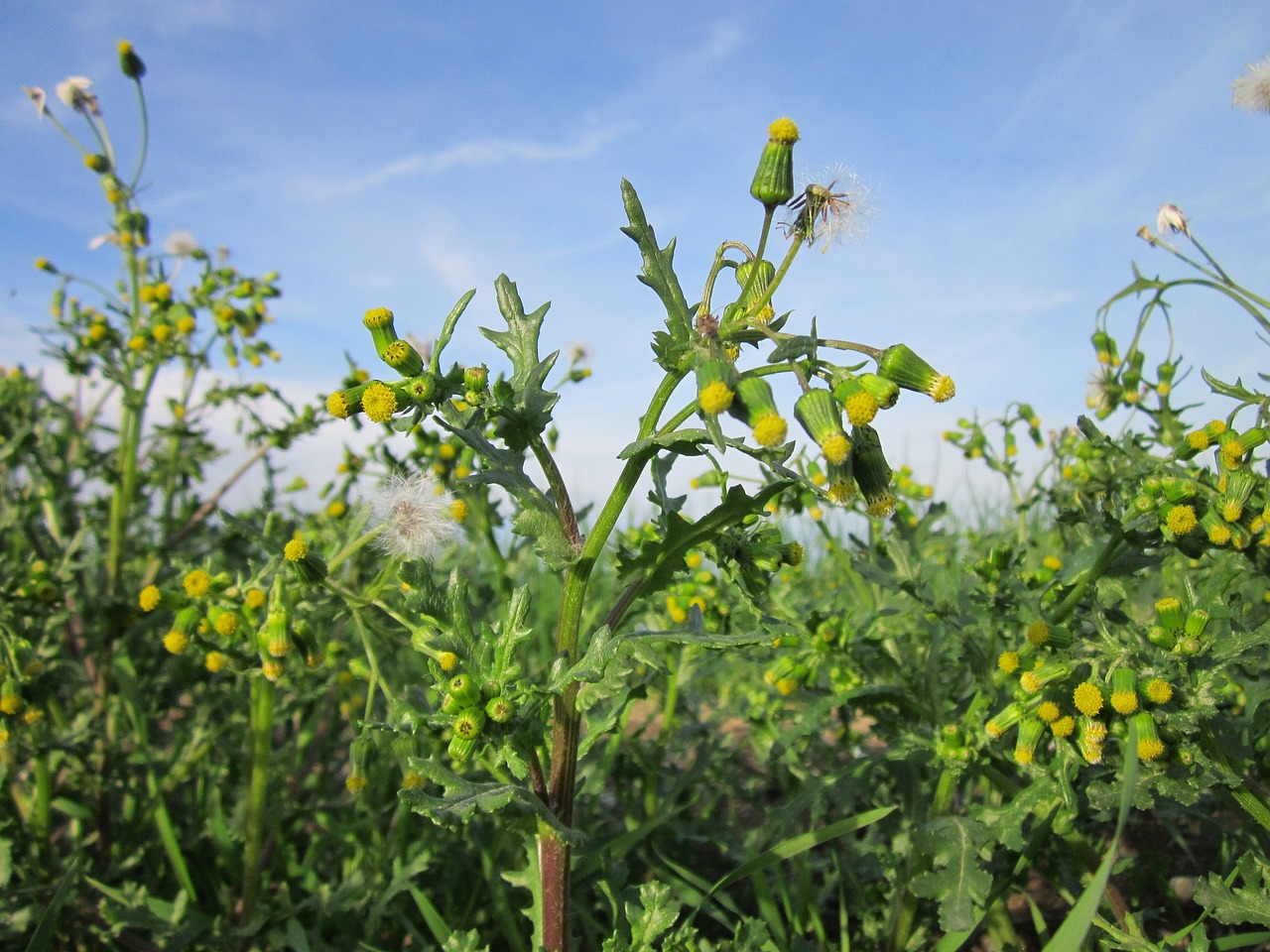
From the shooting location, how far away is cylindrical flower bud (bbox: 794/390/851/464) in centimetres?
155

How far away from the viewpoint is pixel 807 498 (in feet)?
9.73

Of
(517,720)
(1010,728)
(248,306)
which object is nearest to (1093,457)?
(1010,728)

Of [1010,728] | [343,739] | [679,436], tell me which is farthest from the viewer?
[343,739]

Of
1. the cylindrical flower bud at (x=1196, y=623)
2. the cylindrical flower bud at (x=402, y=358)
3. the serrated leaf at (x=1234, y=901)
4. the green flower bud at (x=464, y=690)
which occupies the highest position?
the cylindrical flower bud at (x=402, y=358)

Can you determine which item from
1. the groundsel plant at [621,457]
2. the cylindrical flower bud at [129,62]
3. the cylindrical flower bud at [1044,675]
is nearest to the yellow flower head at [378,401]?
the groundsel plant at [621,457]

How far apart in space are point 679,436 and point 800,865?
1550mm

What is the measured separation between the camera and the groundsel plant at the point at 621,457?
1560 millimetres

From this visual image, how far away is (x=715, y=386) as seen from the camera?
57.9 inches

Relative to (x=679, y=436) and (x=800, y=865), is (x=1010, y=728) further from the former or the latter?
(x=679, y=436)

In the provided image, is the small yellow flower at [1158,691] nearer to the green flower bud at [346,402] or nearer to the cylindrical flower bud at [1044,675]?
the cylindrical flower bud at [1044,675]

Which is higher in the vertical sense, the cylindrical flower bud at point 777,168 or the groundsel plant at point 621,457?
the cylindrical flower bud at point 777,168

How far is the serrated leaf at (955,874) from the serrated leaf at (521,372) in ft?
4.30

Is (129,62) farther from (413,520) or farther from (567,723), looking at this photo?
(567,723)

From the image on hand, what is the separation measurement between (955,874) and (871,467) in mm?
1004
